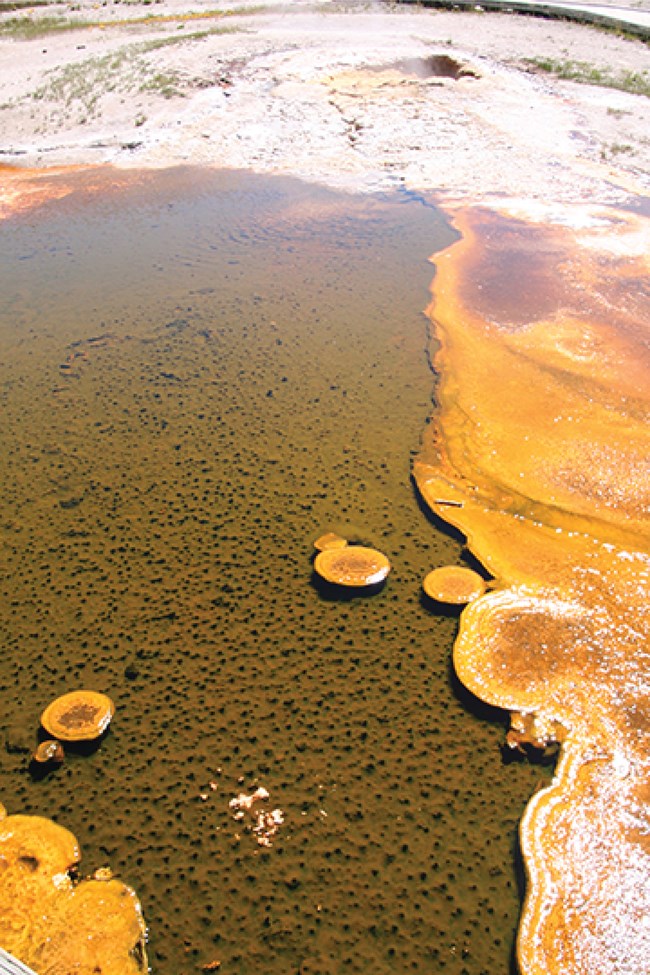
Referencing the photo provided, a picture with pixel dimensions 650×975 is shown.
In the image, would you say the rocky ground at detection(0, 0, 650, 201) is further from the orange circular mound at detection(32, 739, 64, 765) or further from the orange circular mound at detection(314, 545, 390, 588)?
the orange circular mound at detection(32, 739, 64, 765)

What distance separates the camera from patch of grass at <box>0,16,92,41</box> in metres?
19.5

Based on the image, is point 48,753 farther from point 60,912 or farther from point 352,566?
point 352,566

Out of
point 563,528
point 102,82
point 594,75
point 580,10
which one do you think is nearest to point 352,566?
point 563,528

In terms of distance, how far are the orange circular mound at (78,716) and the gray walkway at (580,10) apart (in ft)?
70.0

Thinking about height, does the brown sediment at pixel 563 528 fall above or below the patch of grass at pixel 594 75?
below

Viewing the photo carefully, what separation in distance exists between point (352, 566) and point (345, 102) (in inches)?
500

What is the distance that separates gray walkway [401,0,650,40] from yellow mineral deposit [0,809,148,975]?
22.1 metres

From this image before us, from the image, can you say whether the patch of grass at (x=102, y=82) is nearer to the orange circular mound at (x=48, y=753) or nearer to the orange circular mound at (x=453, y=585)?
the orange circular mound at (x=453, y=585)

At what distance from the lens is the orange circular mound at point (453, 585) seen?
16.8 ft

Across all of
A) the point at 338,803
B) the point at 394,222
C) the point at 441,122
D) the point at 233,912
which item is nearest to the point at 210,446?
the point at 338,803

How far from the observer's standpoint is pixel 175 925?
3.57m

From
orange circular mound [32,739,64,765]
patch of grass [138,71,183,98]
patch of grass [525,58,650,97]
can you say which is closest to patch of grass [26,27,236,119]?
patch of grass [138,71,183,98]

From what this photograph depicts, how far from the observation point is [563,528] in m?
5.71

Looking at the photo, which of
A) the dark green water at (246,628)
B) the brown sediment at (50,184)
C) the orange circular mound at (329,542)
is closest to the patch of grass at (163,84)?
the brown sediment at (50,184)
